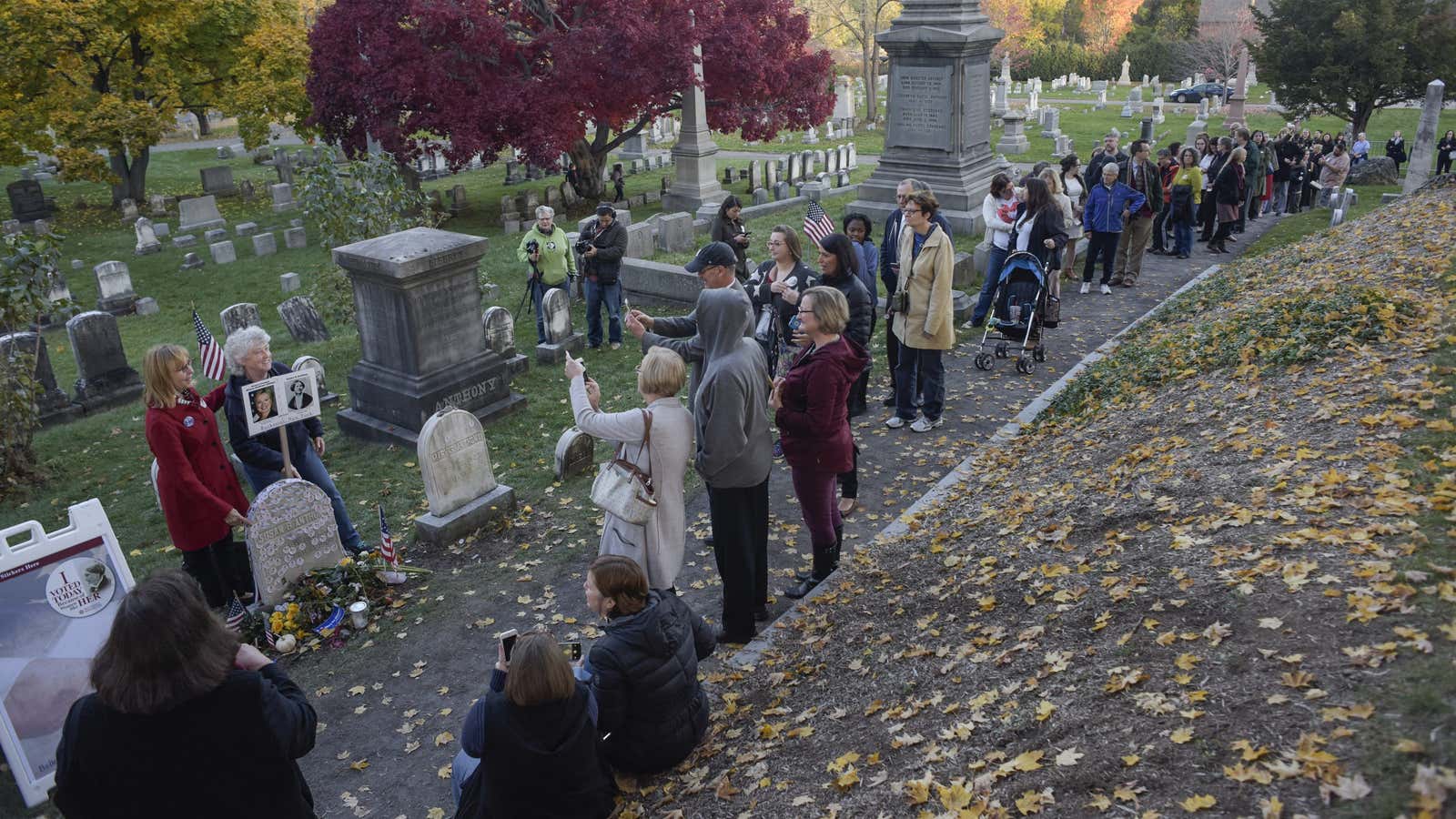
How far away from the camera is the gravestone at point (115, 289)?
16.2m

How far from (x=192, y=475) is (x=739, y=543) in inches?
142

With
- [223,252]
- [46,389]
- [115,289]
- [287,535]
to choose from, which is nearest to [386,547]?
[287,535]

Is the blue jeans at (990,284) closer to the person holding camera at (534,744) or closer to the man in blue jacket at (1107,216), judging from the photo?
the man in blue jacket at (1107,216)

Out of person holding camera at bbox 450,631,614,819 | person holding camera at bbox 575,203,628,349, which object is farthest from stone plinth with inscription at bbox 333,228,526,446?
person holding camera at bbox 450,631,614,819

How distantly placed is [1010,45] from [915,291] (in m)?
49.9

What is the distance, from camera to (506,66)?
20938mm

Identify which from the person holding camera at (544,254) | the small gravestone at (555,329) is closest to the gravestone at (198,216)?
the person holding camera at (544,254)

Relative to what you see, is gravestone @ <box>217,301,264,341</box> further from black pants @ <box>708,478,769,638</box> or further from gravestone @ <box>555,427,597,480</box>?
black pants @ <box>708,478,769,638</box>

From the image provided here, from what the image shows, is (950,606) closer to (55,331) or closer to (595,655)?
(595,655)

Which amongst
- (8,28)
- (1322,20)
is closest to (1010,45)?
(1322,20)

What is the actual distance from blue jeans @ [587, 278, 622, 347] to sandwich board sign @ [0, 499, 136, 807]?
23.7 feet

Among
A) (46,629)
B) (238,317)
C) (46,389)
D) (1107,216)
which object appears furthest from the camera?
(238,317)

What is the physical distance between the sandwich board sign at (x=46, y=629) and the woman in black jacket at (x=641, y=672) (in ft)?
8.76

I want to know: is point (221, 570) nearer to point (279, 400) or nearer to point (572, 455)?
point (279, 400)
